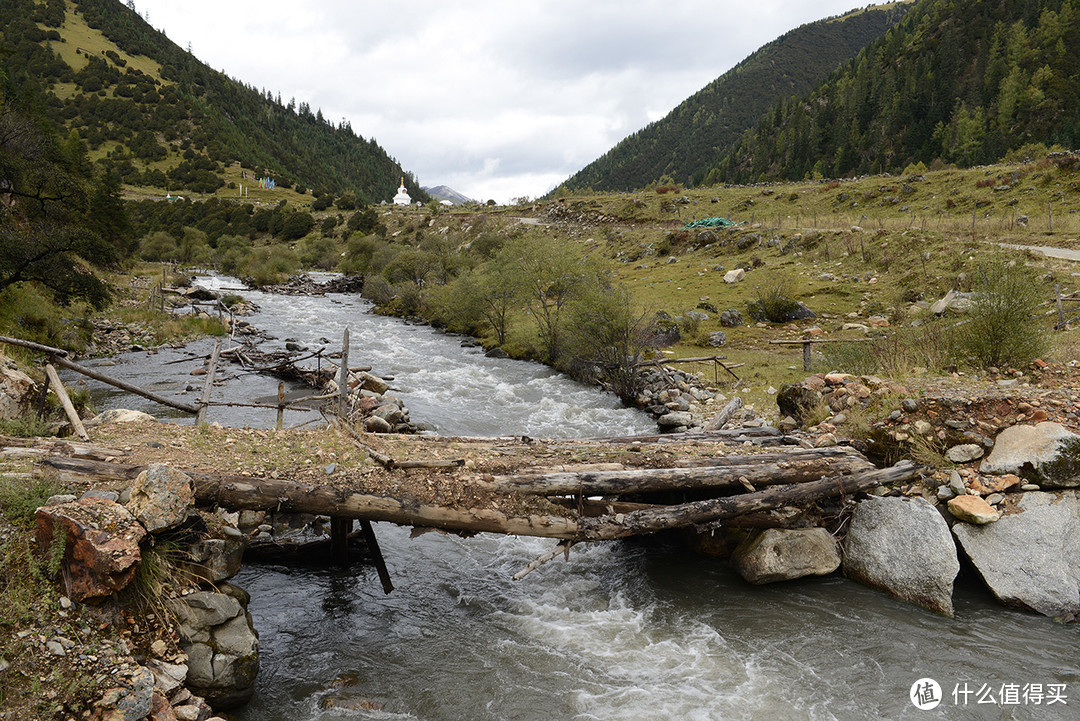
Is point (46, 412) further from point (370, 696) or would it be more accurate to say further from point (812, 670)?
point (812, 670)

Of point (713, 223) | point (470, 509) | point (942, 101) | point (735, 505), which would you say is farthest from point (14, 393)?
point (942, 101)

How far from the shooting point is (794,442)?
37.4 ft

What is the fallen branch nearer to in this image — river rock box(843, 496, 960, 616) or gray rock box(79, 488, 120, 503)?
gray rock box(79, 488, 120, 503)

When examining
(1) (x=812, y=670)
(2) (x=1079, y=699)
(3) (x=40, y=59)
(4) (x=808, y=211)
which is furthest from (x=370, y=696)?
(3) (x=40, y=59)

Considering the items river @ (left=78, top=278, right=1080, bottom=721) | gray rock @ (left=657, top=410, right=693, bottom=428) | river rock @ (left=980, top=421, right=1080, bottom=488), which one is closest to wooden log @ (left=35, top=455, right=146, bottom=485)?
river @ (left=78, top=278, right=1080, bottom=721)

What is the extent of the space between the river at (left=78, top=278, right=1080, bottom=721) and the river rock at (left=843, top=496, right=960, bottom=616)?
0.80 feet

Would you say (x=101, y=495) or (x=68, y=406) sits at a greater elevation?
(x=68, y=406)

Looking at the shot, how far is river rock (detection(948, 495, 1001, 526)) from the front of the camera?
856 centimetres

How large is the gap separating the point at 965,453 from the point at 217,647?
1202cm

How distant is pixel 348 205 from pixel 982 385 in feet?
421

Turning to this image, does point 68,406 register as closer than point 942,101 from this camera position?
Yes

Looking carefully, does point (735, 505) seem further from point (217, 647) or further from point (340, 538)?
point (217, 647)

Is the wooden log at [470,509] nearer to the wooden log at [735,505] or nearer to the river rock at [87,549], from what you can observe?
the wooden log at [735,505]

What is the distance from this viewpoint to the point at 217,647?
6457 mm
